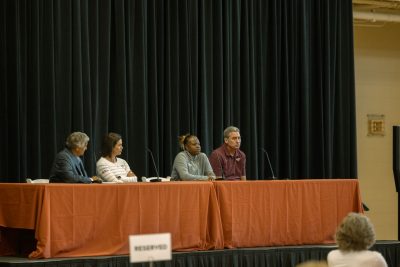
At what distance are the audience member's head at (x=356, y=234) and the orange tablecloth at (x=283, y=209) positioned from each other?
3.28 meters

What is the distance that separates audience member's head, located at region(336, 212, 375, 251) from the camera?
3719 millimetres

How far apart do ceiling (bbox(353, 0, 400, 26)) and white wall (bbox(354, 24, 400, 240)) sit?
15.2 inches

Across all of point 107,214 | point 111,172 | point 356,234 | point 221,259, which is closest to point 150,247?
point 356,234

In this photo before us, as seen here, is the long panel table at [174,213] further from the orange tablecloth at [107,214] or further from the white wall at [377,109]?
the white wall at [377,109]

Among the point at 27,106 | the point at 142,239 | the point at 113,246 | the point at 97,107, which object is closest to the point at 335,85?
the point at 97,107

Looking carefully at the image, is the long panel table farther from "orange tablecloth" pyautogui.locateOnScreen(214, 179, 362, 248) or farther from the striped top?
the striped top

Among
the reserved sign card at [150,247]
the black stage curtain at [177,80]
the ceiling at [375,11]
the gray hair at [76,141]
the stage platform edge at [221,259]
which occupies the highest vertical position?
the ceiling at [375,11]

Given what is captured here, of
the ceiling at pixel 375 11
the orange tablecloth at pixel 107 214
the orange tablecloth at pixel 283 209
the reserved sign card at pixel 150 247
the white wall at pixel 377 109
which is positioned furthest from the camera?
the white wall at pixel 377 109

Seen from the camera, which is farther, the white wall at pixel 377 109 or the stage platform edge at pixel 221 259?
the white wall at pixel 377 109

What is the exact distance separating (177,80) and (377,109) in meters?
3.79

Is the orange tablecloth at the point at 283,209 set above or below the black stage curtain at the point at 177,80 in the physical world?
below

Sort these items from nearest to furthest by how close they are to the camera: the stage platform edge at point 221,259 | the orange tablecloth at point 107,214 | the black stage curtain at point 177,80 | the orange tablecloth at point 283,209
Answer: the stage platform edge at point 221,259
the orange tablecloth at point 107,214
the orange tablecloth at point 283,209
the black stage curtain at point 177,80

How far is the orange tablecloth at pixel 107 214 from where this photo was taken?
6.26 m

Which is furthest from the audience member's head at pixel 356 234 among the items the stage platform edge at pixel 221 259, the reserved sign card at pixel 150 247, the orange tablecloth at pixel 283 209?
the orange tablecloth at pixel 283 209
